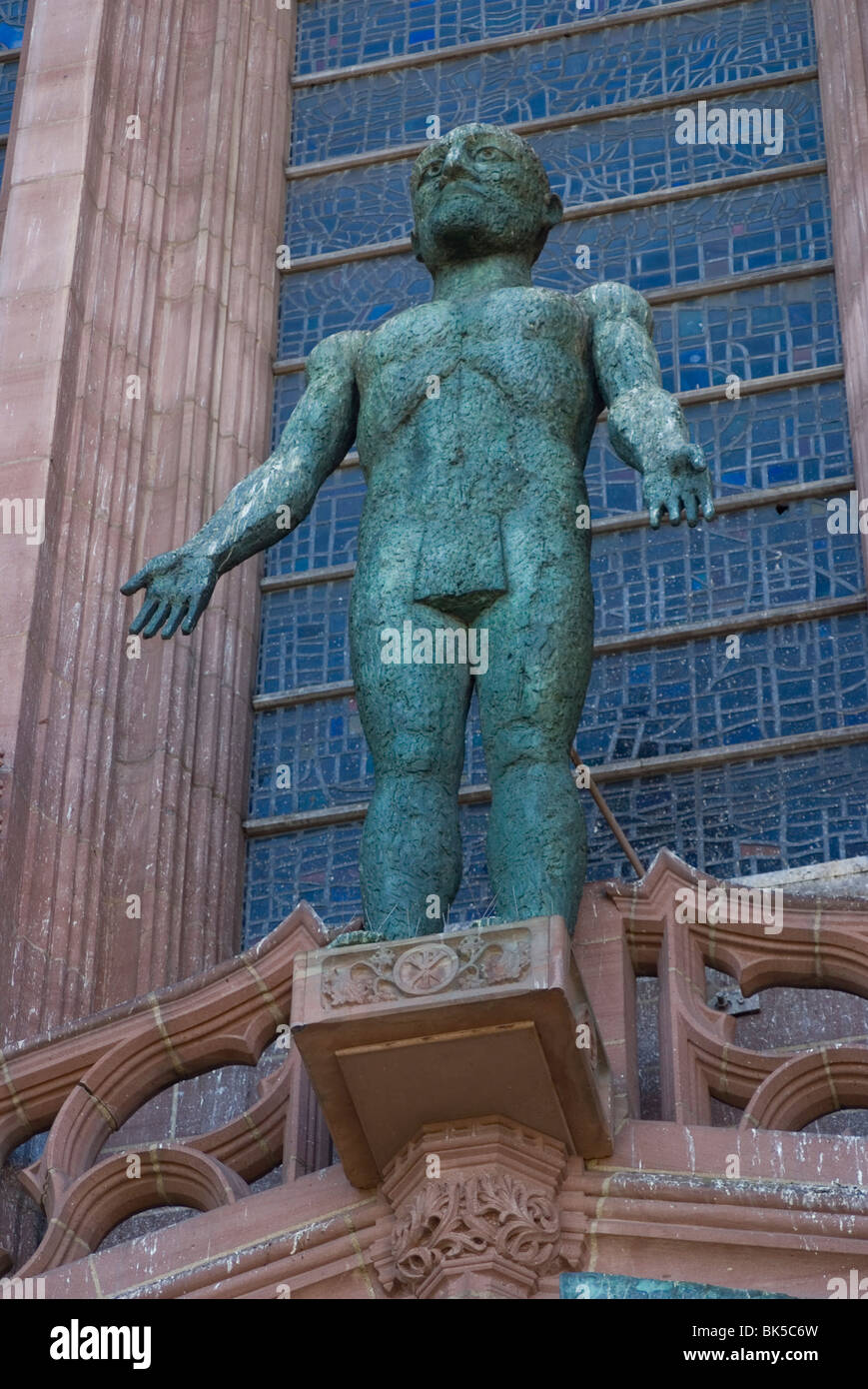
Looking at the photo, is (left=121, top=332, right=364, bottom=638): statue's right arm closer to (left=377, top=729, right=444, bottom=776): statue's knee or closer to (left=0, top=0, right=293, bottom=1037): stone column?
(left=377, top=729, right=444, bottom=776): statue's knee

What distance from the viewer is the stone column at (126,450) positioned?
10.8 metres

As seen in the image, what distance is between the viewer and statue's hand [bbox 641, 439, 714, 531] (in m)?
8.50

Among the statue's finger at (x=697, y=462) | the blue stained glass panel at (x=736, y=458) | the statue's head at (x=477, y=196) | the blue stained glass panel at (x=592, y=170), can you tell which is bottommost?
the statue's finger at (x=697, y=462)

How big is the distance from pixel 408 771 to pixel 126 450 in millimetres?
3767

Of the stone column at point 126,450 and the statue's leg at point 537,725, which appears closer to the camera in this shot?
the statue's leg at point 537,725

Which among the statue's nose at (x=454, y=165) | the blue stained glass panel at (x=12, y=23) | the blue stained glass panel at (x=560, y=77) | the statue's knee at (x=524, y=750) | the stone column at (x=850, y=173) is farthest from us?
the blue stained glass panel at (x=12, y=23)

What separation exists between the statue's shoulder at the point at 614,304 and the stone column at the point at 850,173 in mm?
2263

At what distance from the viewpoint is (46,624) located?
11352mm

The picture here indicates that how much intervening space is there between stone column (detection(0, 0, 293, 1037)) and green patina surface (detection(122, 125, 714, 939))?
1.94m

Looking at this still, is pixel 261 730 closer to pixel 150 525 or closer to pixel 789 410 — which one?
pixel 150 525

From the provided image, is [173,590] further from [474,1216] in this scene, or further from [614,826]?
[474,1216]

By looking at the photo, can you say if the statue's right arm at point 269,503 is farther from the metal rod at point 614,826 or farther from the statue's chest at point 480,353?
the metal rod at point 614,826

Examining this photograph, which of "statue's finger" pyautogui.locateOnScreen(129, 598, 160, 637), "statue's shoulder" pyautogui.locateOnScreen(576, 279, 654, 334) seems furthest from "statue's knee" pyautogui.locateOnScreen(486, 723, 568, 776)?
"statue's shoulder" pyautogui.locateOnScreen(576, 279, 654, 334)

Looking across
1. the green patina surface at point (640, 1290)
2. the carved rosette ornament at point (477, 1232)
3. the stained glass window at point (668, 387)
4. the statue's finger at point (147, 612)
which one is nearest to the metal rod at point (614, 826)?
the stained glass window at point (668, 387)
